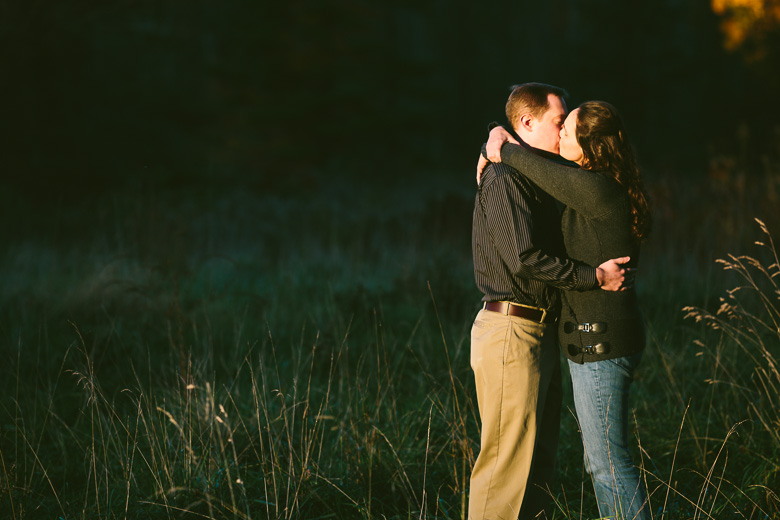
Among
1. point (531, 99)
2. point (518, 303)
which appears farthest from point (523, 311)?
point (531, 99)

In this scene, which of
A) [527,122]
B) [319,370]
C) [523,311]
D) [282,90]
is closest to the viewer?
[523,311]

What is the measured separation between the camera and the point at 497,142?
8.78 ft

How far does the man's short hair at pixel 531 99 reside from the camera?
2602 millimetres

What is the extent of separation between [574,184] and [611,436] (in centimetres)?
91

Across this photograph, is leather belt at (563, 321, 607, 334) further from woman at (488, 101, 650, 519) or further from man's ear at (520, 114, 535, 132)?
man's ear at (520, 114, 535, 132)

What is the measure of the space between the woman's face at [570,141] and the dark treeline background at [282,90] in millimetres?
7108

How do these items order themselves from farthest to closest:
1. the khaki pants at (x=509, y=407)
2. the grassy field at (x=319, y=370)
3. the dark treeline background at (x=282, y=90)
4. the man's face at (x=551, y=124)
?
the dark treeline background at (x=282, y=90) < the grassy field at (x=319, y=370) < the man's face at (x=551, y=124) < the khaki pants at (x=509, y=407)

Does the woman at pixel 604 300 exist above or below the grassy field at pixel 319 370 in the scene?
above

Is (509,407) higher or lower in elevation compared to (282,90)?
lower

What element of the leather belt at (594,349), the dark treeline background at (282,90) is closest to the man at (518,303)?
the leather belt at (594,349)

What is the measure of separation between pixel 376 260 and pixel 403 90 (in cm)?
1375

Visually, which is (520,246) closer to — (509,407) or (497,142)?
(497,142)

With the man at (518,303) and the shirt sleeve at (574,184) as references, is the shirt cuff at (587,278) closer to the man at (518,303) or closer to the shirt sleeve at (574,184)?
the man at (518,303)

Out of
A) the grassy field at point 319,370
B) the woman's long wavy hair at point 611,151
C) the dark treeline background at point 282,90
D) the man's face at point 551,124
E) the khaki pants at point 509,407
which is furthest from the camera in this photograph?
the dark treeline background at point 282,90
